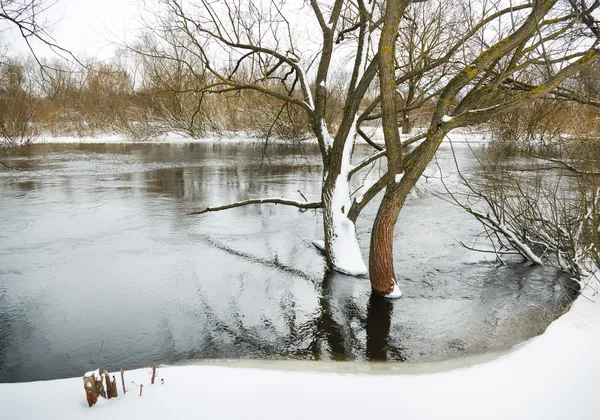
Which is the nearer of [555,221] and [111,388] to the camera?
[111,388]

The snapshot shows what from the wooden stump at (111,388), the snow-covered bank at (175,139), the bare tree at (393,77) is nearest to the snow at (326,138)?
the bare tree at (393,77)

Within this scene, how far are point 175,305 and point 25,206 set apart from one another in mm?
8032

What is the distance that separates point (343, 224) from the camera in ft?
24.6

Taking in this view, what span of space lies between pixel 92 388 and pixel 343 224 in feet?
16.7

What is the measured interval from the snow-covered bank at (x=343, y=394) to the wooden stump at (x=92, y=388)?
7cm

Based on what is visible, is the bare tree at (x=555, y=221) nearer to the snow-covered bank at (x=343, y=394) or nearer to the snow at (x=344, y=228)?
the snow at (x=344, y=228)

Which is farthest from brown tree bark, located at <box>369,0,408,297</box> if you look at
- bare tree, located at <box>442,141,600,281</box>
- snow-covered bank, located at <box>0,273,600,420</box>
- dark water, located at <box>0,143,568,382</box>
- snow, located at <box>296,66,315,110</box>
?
snow, located at <box>296,66,315,110</box>

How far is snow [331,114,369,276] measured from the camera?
7.46 m

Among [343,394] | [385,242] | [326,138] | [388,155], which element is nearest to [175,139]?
[326,138]

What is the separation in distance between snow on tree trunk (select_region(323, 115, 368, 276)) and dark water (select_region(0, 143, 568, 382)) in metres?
0.32

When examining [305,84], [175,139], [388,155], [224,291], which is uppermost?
[305,84]

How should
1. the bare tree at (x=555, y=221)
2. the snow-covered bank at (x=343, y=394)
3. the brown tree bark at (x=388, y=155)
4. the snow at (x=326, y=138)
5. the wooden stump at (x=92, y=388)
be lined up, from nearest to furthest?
the wooden stump at (x=92, y=388) → the snow-covered bank at (x=343, y=394) → the brown tree bark at (x=388, y=155) → the bare tree at (x=555, y=221) → the snow at (x=326, y=138)

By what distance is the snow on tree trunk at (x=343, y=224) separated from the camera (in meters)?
7.46

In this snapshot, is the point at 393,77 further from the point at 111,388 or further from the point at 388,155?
the point at 111,388
